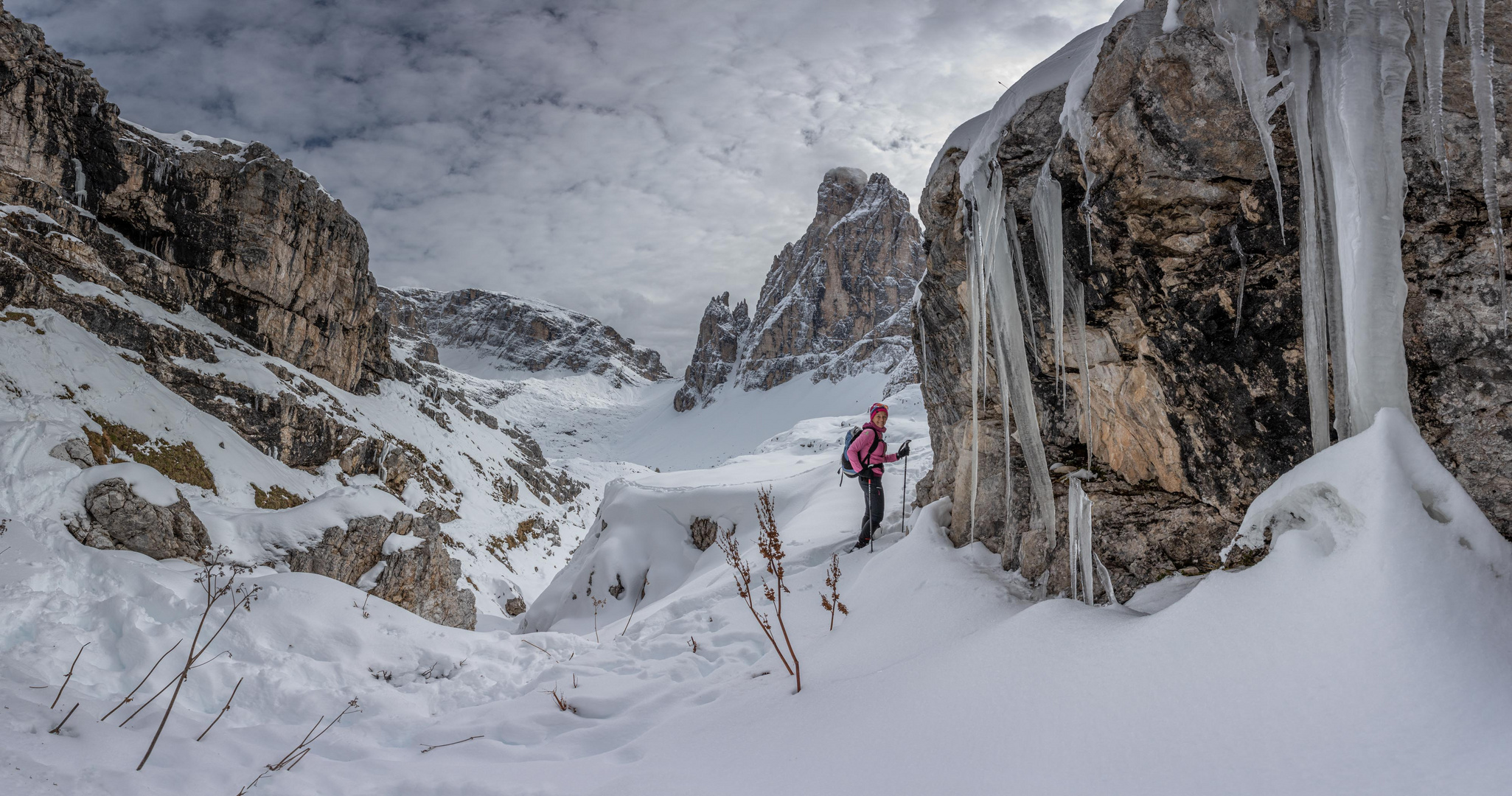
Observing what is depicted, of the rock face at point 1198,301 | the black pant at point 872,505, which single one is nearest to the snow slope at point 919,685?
the rock face at point 1198,301

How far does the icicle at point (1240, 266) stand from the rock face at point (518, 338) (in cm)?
10124

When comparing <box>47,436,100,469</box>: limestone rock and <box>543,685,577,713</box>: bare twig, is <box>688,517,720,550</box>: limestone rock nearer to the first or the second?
<box>543,685,577,713</box>: bare twig

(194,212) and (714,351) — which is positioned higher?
(714,351)

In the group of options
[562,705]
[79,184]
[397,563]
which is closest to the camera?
[562,705]

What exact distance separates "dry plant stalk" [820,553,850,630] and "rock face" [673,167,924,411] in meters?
60.6

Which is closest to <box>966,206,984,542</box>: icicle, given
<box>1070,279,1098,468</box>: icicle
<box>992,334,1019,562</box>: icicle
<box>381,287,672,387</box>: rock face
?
<box>992,334,1019,562</box>: icicle

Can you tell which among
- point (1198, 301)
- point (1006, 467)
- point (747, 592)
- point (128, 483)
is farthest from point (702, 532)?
point (1198, 301)

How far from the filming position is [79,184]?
16.3 metres

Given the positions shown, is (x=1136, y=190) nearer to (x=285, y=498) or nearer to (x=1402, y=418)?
(x=1402, y=418)

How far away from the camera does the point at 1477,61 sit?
78.7 inches

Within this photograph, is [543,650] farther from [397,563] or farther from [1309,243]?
[397,563]

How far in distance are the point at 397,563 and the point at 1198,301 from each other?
39.2 feet

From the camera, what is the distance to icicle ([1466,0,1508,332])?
6.47 ft

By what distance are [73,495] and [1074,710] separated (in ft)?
38.3
